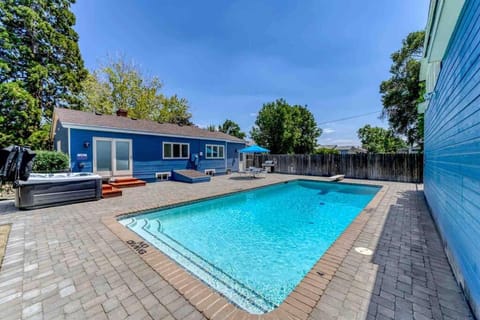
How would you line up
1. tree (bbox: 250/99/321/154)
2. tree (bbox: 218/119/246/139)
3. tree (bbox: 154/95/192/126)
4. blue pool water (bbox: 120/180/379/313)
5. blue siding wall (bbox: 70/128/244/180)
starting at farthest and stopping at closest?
tree (bbox: 218/119/246/139) < tree (bbox: 250/99/321/154) < tree (bbox: 154/95/192/126) < blue siding wall (bbox: 70/128/244/180) < blue pool water (bbox: 120/180/379/313)

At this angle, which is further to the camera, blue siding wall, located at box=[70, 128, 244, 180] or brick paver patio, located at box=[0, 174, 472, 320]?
blue siding wall, located at box=[70, 128, 244, 180]

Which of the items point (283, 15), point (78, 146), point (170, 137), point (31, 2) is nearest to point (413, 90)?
point (283, 15)

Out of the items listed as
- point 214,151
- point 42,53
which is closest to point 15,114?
point 42,53

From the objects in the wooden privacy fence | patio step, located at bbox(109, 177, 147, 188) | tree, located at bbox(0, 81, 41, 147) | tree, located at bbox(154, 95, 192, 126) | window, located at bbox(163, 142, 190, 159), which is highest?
tree, located at bbox(154, 95, 192, 126)

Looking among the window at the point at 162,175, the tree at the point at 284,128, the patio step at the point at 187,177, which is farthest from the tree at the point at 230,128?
the window at the point at 162,175

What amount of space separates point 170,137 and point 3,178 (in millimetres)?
7664

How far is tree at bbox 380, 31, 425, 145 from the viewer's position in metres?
15.4

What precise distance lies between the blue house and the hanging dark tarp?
3904 millimetres

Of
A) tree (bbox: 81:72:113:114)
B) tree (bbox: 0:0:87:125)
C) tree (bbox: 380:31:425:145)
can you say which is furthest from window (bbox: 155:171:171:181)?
tree (bbox: 380:31:425:145)

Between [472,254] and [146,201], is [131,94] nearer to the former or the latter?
[146,201]

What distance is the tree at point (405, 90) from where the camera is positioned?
50.6 feet

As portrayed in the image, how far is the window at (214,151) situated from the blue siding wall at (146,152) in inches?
9.8

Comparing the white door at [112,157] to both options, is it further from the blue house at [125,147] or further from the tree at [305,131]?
the tree at [305,131]

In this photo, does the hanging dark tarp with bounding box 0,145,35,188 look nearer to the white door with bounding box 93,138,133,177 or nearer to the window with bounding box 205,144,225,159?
the white door with bounding box 93,138,133,177
